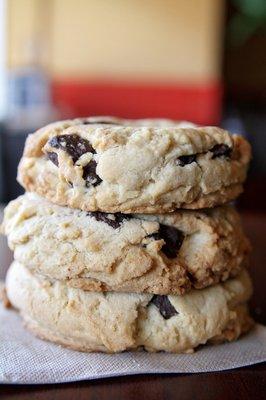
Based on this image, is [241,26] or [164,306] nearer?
[164,306]

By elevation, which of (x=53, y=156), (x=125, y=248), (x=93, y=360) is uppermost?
(x=53, y=156)

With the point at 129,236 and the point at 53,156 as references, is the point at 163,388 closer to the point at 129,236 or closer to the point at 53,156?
the point at 129,236

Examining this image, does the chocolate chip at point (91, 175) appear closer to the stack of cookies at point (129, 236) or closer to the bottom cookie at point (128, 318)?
the stack of cookies at point (129, 236)

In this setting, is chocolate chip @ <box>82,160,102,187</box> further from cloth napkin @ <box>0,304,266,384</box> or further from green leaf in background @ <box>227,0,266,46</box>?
green leaf in background @ <box>227,0,266,46</box>

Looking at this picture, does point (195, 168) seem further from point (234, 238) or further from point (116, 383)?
point (116, 383)

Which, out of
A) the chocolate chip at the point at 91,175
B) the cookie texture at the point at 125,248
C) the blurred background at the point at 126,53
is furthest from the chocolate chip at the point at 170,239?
the blurred background at the point at 126,53

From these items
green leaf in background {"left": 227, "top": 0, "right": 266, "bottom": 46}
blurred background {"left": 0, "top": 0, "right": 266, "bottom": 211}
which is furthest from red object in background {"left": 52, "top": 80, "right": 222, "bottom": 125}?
green leaf in background {"left": 227, "top": 0, "right": 266, "bottom": 46}

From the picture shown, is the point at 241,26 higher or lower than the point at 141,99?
higher

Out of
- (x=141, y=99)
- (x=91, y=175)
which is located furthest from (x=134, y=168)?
(x=141, y=99)
